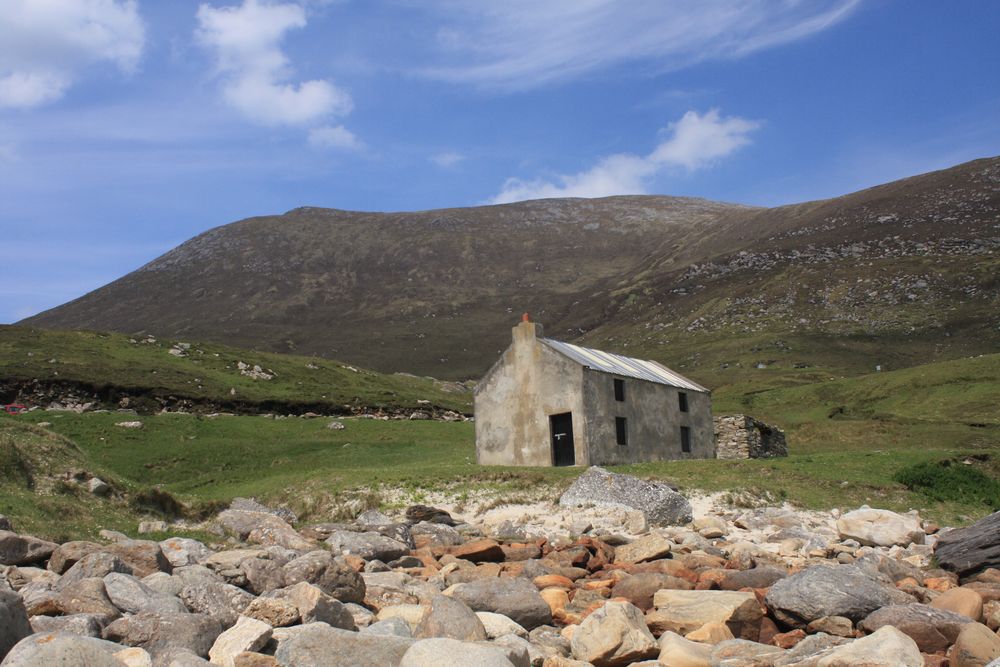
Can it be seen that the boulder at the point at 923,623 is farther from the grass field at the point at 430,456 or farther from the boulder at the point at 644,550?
the grass field at the point at 430,456

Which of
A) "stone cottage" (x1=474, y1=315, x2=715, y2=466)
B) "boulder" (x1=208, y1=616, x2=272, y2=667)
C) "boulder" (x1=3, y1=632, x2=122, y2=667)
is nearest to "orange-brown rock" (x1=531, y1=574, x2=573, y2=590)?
"boulder" (x1=208, y1=616, x2=272, y2=667)

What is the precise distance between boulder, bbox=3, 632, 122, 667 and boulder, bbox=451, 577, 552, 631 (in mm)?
6037

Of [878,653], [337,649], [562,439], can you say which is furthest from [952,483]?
[337,649]

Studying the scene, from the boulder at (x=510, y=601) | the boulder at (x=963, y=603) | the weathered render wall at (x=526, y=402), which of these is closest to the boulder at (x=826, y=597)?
the boulder at (x=963, y=603)

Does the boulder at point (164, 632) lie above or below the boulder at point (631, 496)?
above

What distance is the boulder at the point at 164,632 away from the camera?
10.8m

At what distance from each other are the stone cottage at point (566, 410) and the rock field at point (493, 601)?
50.8 feet

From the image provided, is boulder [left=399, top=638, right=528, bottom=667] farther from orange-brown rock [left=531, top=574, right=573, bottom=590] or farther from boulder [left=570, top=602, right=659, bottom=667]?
orange-brown rock [left=531, top=574, right=573, bottom=590]

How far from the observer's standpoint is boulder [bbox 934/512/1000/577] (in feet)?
60.9

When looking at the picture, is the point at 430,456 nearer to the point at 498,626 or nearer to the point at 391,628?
the point at 498,626

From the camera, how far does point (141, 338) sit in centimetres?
7231

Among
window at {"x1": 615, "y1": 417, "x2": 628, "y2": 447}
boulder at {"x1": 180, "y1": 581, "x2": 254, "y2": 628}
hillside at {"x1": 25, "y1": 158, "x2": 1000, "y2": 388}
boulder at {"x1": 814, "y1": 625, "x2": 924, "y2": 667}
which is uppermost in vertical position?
hillside at {"x1": 25, "y1": 158, "x2": 1000, "y2": 388}

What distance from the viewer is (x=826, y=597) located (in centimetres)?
1418

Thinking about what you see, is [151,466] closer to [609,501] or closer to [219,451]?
[219,451]
